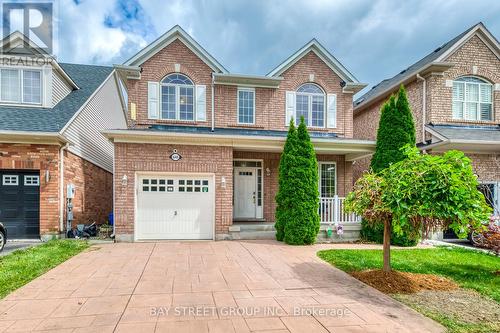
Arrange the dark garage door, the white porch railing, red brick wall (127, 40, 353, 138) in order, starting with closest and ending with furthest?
the dark garage door
the white porch railing
red brick wall (127, 40, 353, 138)

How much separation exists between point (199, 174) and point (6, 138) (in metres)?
6.20

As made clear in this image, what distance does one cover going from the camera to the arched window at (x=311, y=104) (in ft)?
39.8

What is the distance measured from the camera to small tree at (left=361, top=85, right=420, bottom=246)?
9320 millimetres

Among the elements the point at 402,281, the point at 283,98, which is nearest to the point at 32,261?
the point at 402,281

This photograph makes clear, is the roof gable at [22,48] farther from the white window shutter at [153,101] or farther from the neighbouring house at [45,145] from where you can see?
the white window shutter at [153,101]

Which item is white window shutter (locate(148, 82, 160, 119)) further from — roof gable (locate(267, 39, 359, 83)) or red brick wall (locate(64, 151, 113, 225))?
roof gable (locate(267, 39, 359, 83))

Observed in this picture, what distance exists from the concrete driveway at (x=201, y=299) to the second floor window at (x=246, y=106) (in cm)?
652

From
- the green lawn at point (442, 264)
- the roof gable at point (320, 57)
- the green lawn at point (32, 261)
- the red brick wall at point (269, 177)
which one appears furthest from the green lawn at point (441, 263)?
the roof gable at point (320, 57)

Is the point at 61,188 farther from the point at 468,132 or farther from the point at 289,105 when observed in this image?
the point at 468,132

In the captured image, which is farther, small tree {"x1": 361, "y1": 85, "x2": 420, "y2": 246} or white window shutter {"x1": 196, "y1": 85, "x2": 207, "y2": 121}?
white window shutter {"x1": 196, "y1": 85, "x2": 207, "y2": 121}

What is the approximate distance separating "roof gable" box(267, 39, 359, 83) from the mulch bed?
28.9ft

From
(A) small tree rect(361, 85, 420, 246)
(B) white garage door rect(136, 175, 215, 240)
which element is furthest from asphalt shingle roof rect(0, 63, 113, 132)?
(A) small tree rect(361, 85, 420, 246)

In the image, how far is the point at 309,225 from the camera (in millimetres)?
8883

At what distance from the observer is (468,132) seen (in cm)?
1076
